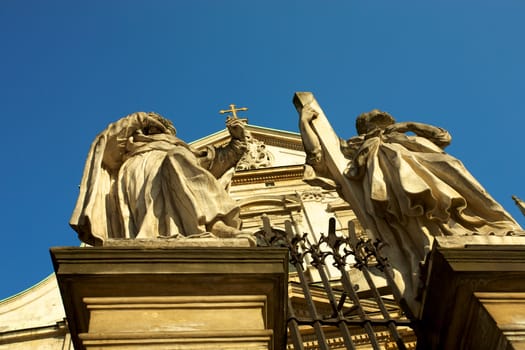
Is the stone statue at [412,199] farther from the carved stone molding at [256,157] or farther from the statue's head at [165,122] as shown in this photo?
the carved stone molding at [256,157]

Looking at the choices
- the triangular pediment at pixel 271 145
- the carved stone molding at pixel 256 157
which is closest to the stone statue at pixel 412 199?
the carved stone molding at pixel 256 157

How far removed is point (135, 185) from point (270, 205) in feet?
48.8

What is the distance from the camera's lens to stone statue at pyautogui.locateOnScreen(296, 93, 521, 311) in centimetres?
520

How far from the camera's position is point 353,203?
594cm

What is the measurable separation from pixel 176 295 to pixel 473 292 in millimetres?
1822

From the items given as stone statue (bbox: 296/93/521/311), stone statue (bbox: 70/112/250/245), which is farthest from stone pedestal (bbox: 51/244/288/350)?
stone statue (bbox: 296/93/521/311)

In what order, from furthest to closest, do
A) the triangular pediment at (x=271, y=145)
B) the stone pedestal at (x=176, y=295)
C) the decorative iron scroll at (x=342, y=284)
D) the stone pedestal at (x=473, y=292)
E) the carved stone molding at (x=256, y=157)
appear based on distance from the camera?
the triangular pediment at (x=271, y=145) → the carved stone molding at (x=256, y=157) → the decorative iron scroll at (x=342, y=284) → the stone pedestal at (x=473, y=292) → the stone pedestal at (x=176, y=295)

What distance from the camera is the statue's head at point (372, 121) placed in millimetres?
6699

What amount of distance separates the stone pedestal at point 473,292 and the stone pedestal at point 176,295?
977 millimetres

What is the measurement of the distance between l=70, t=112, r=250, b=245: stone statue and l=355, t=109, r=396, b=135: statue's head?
1.15 metres

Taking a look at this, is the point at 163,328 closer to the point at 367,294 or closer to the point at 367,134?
the point at 367,294

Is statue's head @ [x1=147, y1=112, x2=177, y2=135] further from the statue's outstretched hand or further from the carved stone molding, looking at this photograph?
the carved stone molding

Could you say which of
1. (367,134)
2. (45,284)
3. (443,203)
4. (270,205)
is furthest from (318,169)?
(270,205)

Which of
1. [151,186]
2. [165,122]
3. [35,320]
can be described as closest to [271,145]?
[35,320]
